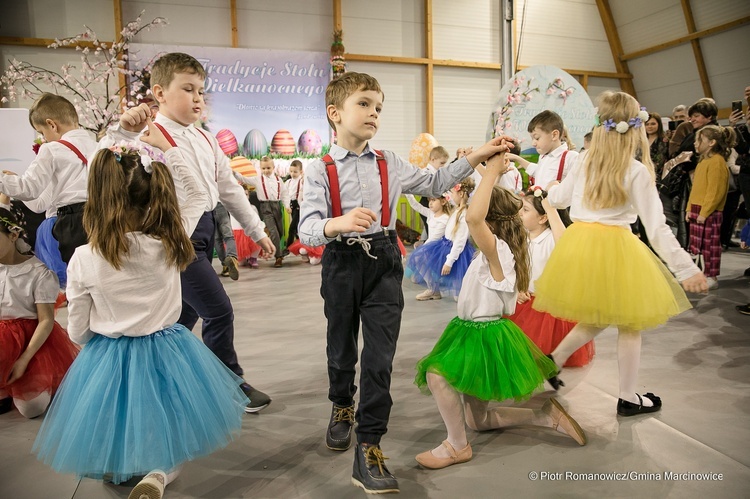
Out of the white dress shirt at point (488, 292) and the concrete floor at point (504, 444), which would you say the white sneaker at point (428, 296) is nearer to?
the concrete floor at point (504, 444)

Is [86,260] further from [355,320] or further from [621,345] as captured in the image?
[621,345]

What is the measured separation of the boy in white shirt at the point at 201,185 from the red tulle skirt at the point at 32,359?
690mm

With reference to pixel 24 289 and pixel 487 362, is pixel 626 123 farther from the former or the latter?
pixel 24 289

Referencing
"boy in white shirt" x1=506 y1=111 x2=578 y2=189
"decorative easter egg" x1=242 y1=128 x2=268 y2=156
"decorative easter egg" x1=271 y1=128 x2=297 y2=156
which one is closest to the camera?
"boy in white shirt" x1=506 y1=111 x2=578 y2=189

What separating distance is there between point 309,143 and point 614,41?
314 inches

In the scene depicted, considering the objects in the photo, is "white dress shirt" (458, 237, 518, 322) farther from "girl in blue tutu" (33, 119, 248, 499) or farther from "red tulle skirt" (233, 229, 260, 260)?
"red tulle skirt" (233, 229, 260, 260)

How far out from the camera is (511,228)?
89.8 inches

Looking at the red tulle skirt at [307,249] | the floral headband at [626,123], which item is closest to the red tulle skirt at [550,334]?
the floral headband at [626,123]

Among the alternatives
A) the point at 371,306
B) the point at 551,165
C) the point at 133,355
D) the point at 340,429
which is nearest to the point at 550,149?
the point at 551,165

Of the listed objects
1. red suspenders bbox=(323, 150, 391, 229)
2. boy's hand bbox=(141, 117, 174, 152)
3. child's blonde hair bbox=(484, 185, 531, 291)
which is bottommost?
child's blonde hair bbox=(484, 185, 531, 291)

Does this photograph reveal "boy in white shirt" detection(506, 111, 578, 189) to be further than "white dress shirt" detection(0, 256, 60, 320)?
Yes

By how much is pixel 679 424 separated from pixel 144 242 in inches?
89.1

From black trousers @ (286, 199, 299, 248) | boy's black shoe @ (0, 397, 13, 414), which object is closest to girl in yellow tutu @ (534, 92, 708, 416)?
boy's black shoe @ (0, 397, 13, 414)

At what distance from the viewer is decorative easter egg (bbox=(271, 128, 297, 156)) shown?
31.2 ft
